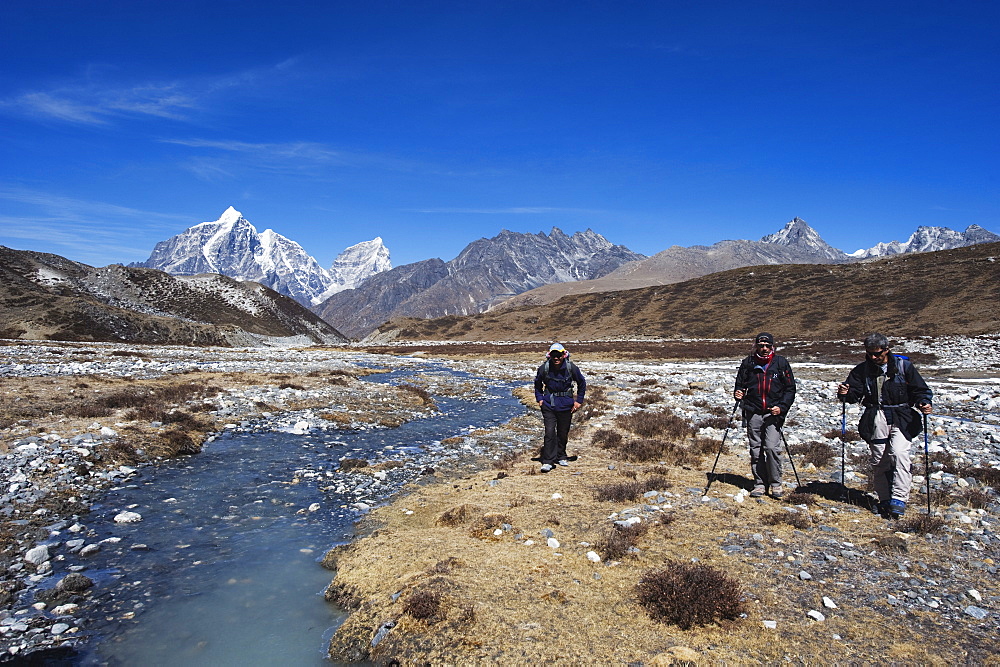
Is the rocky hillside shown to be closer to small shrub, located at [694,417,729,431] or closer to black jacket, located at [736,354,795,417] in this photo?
small shrub, located at [694,417,729,431]

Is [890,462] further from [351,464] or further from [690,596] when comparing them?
Result: [351,464]

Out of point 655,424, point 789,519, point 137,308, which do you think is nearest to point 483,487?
point 789,519

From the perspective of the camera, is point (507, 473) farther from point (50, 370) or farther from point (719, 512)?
point (50, 370)

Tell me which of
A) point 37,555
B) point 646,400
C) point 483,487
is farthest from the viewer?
point 646,400

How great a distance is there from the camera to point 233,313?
5605 inches

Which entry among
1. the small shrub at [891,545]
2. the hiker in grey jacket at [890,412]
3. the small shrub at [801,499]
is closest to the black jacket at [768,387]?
the hiker in grey jacket at [890,412]

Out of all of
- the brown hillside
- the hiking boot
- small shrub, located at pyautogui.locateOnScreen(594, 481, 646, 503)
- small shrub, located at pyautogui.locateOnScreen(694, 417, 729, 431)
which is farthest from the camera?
the brown hillside

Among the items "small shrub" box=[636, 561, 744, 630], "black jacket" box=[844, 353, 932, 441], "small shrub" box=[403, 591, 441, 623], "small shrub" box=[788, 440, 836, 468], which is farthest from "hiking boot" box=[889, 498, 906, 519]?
"small shrub" box=[403, 591, 441, 623]

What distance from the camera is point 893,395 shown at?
31.0ft

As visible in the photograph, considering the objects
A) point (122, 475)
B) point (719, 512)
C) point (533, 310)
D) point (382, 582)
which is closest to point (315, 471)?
point (122, 475)

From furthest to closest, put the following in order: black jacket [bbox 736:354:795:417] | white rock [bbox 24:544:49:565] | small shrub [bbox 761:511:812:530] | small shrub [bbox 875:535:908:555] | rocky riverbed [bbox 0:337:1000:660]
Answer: black jacket [bbox 736:354:795:417]
small shrub [bbox 761:511:812:530]
white rock [bbox 24:544:49:565]
small shrub [bbox 875:535:908:555]
rocky riverbed [bbox 0:337:1000:660]

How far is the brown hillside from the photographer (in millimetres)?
95312

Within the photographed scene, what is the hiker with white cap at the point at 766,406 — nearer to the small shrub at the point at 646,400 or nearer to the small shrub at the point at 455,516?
the small shrub at the point at 455,516

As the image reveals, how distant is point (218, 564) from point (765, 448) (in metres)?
10.9
